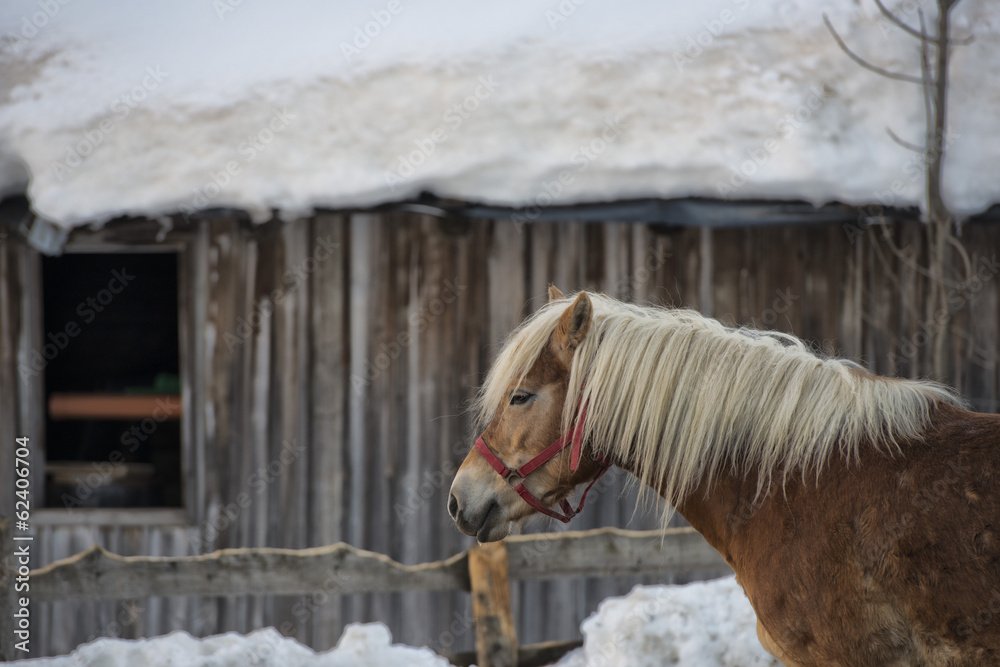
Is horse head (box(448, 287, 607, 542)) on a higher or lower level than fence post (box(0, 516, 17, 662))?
higher

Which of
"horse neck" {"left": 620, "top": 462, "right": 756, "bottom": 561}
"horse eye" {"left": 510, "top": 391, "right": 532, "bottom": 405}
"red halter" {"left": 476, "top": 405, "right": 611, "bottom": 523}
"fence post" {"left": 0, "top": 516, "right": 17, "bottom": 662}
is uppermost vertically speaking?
"horse eye" {"left": 510, "top": 391, "right": 532, "bottom": 405}

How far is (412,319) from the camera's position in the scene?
15.5 feet

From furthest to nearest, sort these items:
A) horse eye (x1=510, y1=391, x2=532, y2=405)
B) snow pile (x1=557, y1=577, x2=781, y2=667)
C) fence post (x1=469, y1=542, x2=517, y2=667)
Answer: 1. fence post (x1=469, y1=542, x2=517, y2=667)
2. snow pile (x1=557, y1=577, x2=781, y2=667)
3. horse eye (x1=510, y1=391, x2=532, y2=405)

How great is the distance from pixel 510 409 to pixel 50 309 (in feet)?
21.8

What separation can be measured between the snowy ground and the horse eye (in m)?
2.13

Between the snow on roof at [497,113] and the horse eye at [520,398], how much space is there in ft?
7.61

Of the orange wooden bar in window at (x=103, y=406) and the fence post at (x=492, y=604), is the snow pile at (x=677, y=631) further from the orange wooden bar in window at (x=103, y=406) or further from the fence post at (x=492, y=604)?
the orange wooden bar in window at (x=103, y=406)

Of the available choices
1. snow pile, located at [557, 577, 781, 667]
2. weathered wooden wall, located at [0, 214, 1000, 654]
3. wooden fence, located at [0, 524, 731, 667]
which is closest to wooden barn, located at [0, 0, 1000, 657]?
weathered wooden wall, located at [0, 214, 1000, 654]

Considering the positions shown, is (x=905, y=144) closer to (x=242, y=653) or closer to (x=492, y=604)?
(x=492, y=604)

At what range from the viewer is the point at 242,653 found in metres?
3.92

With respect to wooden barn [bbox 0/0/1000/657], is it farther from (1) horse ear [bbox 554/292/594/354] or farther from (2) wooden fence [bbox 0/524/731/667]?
(1) horse ear [bbox 554/292/594/354]

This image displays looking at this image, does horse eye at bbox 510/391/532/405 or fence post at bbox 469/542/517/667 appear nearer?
horse eye at bbox 510/391/532/405

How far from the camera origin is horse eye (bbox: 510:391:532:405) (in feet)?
7.79

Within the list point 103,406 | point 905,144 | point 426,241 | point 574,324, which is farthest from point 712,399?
point 103,406
